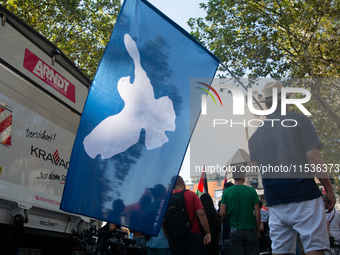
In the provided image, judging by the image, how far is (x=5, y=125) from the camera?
4230 mm

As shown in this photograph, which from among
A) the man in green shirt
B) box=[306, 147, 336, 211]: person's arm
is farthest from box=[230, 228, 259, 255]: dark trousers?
box=[306, 147, 336, 211]: person's arm

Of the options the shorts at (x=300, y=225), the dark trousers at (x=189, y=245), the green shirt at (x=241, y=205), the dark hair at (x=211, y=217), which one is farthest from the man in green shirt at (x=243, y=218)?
the shorts at (x=300, y=225)

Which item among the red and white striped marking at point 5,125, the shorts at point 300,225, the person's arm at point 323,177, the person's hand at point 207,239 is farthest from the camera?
the person's hand at point 207,239

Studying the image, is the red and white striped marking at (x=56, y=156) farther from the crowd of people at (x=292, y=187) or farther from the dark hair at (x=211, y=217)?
the crowd of people at (x=292, y=187)

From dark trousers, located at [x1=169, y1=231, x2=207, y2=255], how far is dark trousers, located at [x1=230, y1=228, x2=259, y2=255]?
0.73m

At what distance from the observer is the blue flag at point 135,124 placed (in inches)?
118

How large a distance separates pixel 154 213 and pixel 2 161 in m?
2.27

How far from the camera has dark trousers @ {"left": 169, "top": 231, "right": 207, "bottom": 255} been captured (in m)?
4.35

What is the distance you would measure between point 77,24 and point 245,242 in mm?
14906

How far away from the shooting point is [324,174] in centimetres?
285

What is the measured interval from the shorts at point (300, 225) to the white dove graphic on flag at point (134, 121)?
130 centimetres

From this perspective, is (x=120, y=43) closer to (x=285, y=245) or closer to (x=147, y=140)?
(x=147, y=140)

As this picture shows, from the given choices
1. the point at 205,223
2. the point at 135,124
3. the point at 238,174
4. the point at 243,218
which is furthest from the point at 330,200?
the point at 238,174

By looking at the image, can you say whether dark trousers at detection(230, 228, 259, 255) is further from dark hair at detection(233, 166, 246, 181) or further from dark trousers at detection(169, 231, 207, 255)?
dark hair at detection(233, 166, 246, 181)
